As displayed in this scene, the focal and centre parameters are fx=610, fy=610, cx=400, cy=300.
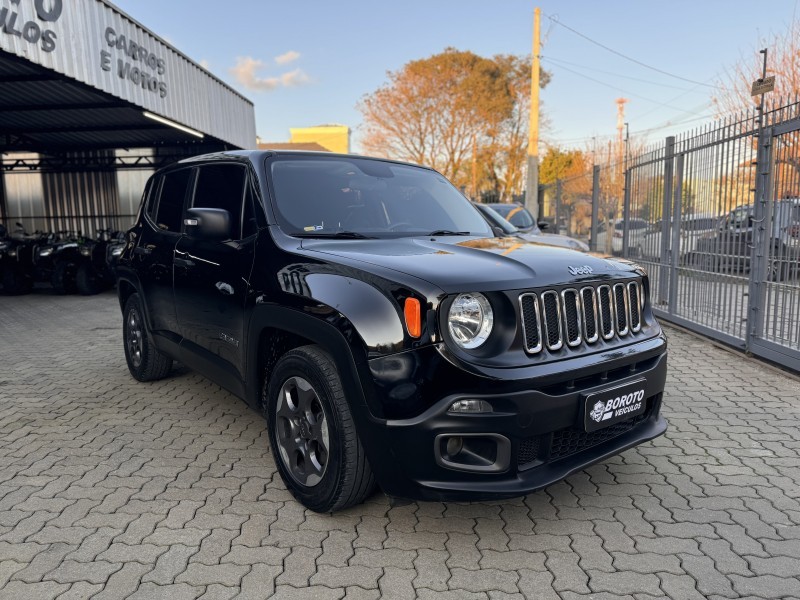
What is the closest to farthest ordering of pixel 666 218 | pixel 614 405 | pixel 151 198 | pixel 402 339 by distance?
pixel 402 339 < pixel 614 405 < pixel 151 198 < pixel 666 218

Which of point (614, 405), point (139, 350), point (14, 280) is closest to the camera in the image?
point (614, 405)

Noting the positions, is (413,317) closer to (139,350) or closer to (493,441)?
(493,441)

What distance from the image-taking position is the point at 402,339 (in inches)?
98.3

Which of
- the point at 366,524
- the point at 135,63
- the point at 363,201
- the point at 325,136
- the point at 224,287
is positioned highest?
the point at 325,136

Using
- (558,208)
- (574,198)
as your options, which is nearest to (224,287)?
(574,198)

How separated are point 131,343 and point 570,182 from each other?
13.4 meters

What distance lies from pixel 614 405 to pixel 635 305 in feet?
2.14

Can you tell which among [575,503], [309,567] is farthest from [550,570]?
[309,567]

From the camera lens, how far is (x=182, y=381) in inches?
215

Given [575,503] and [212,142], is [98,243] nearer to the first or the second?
[212,142]

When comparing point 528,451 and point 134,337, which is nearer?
point 528,451

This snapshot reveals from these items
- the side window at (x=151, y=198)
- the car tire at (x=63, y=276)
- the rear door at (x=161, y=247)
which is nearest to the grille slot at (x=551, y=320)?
the rear door at (x=161, y=247)

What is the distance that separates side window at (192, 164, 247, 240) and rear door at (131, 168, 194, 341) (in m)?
0.22

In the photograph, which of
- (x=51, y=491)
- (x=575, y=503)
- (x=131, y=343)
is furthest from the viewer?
(x=131, y=343)
